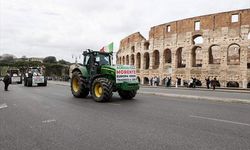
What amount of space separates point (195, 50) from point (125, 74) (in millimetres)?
32507

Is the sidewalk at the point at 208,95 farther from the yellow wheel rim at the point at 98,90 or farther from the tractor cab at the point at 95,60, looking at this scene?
the yellow wheel rim at the point at 98,90

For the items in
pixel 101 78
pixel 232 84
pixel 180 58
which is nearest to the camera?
pixel 101 78

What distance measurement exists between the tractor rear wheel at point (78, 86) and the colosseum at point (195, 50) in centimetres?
2650

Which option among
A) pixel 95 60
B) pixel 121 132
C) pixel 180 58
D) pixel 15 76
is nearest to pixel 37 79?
pixel 15 76

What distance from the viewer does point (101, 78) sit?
1400 cm

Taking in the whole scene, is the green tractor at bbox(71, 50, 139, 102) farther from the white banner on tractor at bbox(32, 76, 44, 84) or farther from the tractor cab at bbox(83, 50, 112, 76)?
the white banner on tractor at bbox(32, 76, 44, 84)

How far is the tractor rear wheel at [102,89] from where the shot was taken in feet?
43.8

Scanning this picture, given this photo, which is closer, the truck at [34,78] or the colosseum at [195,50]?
the truck at [34,78]

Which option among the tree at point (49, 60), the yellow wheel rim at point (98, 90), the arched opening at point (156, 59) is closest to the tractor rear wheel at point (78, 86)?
the yellow wheel rim at point (98, 90)

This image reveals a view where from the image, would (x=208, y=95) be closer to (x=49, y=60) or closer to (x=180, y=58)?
(x=180, y=58)

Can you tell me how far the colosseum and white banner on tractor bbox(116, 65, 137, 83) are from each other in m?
26.6

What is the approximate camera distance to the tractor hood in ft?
45.8

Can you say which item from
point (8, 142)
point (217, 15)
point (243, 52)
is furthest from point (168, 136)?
point (217, 15)

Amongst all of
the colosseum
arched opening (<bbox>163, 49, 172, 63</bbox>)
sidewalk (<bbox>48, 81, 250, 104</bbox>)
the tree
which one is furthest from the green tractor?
the tree
